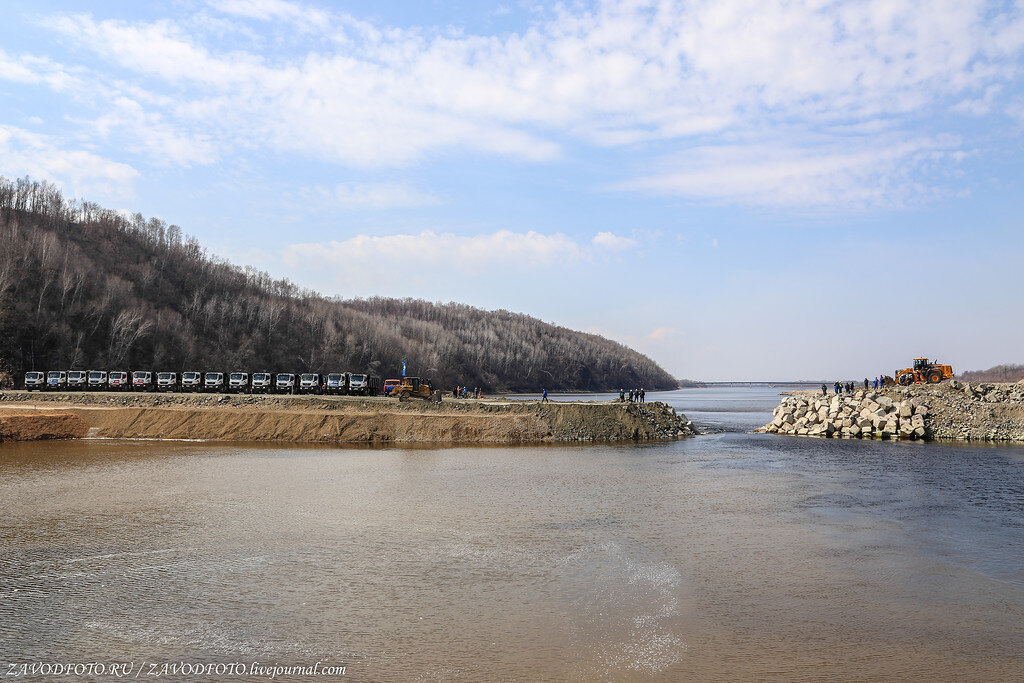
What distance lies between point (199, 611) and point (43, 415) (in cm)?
4612

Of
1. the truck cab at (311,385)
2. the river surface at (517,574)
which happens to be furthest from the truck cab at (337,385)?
the river surface at (517,574)

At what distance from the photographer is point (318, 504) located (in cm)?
2288

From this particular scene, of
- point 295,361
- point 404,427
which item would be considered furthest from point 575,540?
point 295,361

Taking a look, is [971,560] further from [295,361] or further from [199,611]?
[295,361]

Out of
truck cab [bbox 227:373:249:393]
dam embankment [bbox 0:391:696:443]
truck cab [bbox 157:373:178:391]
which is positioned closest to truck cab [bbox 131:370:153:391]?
truck cab [bbox 157:373:178:391]

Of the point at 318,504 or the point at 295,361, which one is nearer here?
the point at 318,504

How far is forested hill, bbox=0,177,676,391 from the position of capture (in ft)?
297

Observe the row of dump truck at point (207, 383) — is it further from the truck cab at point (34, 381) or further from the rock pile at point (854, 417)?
the rock pile at point (854, 417)

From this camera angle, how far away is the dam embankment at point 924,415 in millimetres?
51469

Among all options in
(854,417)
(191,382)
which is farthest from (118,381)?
(854,417)

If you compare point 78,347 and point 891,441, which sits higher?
point 78,347

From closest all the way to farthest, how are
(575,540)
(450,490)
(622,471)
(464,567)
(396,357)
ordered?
(464,567) → (575,540) → (450,490) → (622,471) → (396,357)

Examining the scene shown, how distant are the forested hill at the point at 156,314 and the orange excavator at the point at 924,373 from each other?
100220 millimetres

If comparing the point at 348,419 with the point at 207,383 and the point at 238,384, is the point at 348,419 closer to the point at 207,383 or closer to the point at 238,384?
the point at 238,384
